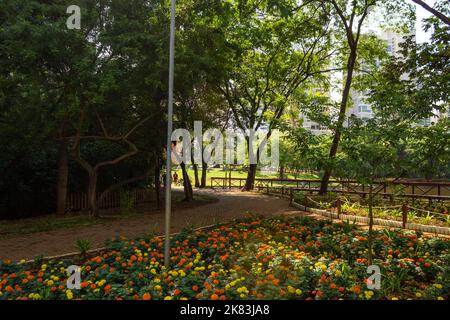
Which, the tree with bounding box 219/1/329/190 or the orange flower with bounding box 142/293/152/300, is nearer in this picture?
the orange flower with bounding box 142/293/152/300

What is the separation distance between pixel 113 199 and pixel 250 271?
489 inches

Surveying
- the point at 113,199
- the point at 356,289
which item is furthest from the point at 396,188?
the point at 113,199

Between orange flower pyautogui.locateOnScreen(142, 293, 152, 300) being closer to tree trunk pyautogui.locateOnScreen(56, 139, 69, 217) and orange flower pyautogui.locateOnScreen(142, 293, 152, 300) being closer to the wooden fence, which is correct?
tree trunk pyautogui.locateOnScreen(56, 139, 69, 217)

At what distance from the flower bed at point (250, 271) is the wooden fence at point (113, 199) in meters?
8.55

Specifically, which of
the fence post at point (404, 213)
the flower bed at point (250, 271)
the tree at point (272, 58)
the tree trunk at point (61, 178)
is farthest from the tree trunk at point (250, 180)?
the flower bed at point (250, 271)

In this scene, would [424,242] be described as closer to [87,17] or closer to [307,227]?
[307,227]

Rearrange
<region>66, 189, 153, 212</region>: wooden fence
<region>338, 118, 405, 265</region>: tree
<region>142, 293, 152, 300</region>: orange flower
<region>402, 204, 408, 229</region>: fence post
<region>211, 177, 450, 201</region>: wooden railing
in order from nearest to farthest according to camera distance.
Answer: <region>142, 293, 152, 300</region>: orange flower
<region>338, 118, 405, 265</region>: tree
<region>211, 177, 450, 201</region>: wooden railing
<region>402, 204, 408, 229</region>: fence post
<region>66, 189, 153, 212</region>: wooden fence

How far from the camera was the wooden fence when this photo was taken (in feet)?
48.3

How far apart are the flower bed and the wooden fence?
855 centimetres

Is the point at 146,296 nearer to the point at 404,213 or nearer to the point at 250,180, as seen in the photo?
the point at 404,213

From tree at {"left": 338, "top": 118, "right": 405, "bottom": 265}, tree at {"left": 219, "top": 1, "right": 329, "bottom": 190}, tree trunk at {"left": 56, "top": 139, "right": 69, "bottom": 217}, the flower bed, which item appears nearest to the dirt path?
the flower bed

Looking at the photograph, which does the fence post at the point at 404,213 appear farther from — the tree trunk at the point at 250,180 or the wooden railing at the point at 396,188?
the tree trunk at the point at 250,180
